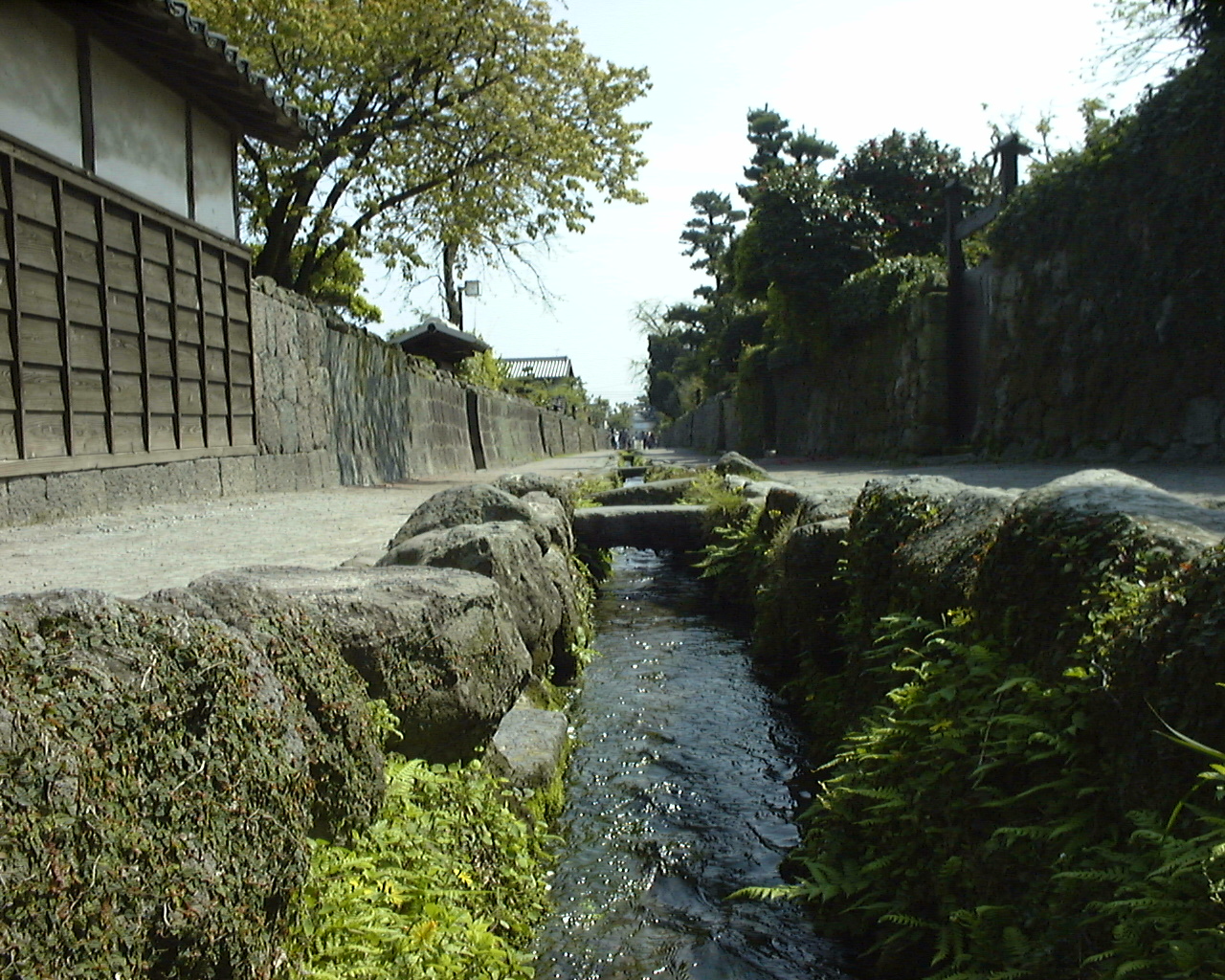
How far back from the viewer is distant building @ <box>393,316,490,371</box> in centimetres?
2467

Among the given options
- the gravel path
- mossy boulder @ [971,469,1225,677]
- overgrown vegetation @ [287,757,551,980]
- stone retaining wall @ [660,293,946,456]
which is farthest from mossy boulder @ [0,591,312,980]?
stone retaining wall @ [660,293,946,456]

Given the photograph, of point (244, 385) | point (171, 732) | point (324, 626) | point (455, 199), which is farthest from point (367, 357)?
point (171, 732)

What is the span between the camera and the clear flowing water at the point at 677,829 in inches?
121

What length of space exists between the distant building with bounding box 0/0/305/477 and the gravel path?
35.1 inches

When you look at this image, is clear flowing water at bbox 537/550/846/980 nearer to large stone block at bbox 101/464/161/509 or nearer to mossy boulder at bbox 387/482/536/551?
mossy boulder at bbox 387/482/536/551

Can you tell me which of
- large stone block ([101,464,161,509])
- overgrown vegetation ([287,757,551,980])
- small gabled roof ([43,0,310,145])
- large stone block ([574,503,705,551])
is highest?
small gabled roof ([43,0,310,145])

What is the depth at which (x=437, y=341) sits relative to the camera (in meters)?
25.4

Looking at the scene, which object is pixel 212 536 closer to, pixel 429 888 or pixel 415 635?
pixel 415 635

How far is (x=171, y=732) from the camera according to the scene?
1.81 metres

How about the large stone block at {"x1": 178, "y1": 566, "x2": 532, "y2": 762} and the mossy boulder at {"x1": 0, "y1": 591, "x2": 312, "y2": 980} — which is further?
the large stone block at {"x1": 178, "y1": 566, "x2": 532, "y2": 762}

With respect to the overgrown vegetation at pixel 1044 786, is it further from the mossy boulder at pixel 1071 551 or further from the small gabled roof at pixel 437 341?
the small gabled roof at pixel 437 341

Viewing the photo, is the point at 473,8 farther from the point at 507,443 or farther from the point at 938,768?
the point at 938,768

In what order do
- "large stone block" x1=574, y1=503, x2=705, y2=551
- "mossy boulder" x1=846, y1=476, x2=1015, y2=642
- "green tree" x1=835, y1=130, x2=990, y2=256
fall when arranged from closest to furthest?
"mossy boulder" x1=846, y1=476, x2=1015, y2=642 < "large stone block" x1=574, y1=503, x2=705, y2=551 < "green tree" x1=835, y1=130, x2=990, y2=256

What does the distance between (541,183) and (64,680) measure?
777 inches
